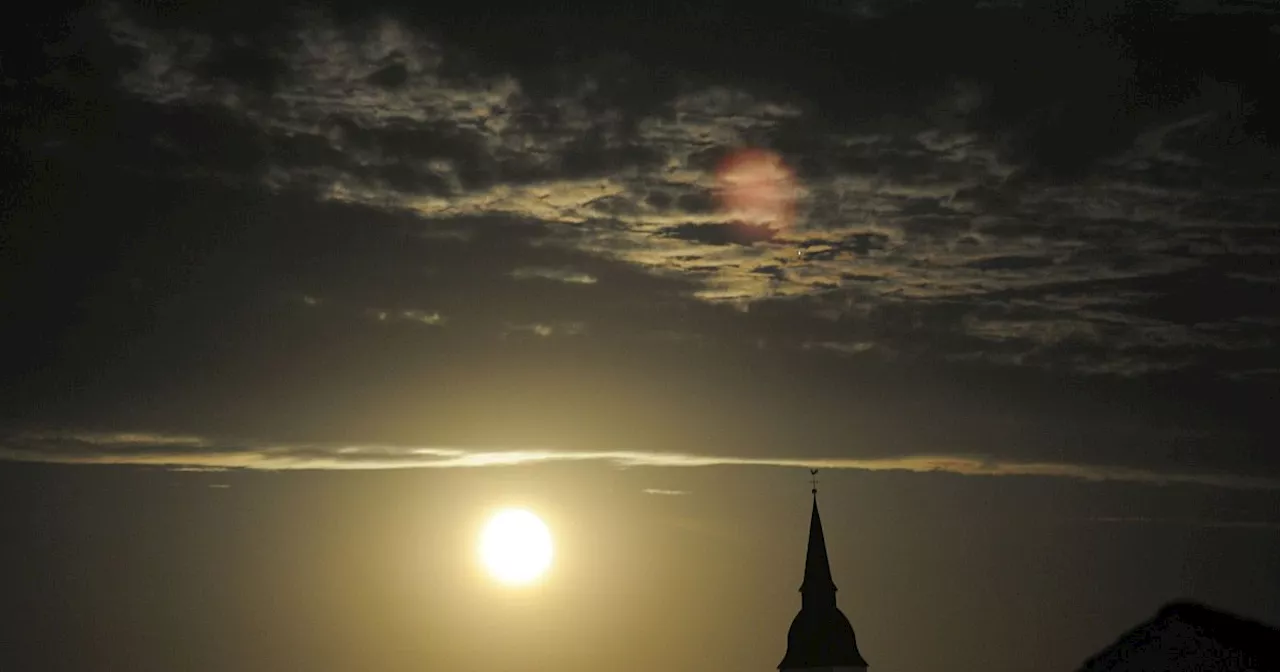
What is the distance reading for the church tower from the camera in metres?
111

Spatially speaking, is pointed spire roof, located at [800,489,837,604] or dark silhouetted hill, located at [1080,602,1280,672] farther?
pointed spire roof, located at [800,489,837,604]

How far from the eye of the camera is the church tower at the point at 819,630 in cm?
11056

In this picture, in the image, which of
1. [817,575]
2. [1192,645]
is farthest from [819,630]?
[1192,645]

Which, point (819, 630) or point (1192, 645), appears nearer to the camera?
point (1192, 645)

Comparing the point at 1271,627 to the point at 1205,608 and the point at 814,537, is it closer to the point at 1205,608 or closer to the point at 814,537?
the point at 1205,608

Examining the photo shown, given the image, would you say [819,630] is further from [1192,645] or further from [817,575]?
[1192,645]

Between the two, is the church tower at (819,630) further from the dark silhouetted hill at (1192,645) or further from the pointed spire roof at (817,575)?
the dark silhouetted hill at (1192,645)

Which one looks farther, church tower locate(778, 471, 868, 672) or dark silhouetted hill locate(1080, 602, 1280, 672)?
church tower locate(778, 471, 868, 672)

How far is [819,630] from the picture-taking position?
111 meters

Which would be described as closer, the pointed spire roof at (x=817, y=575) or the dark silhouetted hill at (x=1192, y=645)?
the dark silhouetted hill at (x=1192, y=645)

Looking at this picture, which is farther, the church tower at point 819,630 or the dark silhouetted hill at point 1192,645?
the church tower at point 819,630

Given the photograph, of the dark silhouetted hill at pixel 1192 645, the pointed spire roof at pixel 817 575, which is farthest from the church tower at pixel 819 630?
the dark silhouetted hill at pixel 1192 645

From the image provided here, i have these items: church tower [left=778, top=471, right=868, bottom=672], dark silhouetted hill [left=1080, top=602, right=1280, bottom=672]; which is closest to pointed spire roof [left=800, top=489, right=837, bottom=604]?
church tower [left=778, top=471, right=868, bottom=672]

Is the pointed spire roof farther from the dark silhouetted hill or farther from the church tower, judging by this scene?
the dark silhouetted hill
